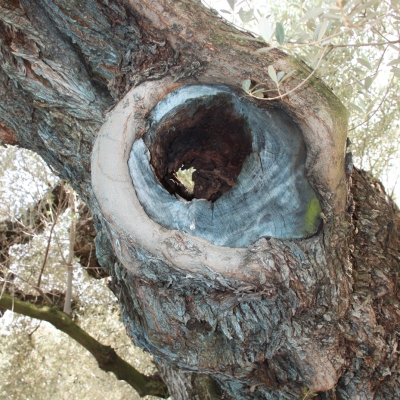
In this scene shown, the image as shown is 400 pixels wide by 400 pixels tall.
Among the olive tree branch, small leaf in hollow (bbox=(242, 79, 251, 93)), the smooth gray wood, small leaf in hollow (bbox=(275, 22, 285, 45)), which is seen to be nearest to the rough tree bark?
the smooth gray wood

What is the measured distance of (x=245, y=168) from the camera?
6.62ft

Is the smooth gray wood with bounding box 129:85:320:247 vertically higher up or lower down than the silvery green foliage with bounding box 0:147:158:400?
higher up

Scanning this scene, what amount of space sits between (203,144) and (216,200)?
15.2 inches

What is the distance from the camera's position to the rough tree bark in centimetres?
181

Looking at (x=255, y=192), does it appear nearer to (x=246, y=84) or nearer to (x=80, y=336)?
(x=246, y=84)

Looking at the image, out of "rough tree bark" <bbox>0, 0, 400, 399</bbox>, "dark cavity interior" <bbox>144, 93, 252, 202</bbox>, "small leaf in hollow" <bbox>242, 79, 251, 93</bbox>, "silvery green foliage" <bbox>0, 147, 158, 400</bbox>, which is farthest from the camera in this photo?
"silvery green foliage" <bbox>0, 147, 158, 400</bbox>

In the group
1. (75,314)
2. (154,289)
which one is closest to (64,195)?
(75,314)

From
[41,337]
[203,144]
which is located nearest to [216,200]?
[203,144]

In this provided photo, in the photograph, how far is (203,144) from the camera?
7.51 ft

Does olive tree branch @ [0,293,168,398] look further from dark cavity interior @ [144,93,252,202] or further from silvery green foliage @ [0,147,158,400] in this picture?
dark cavity interior @ [144,93,252,202]

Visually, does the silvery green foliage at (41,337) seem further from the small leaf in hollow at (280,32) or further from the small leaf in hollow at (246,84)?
the small leaf in hollow at (280,32)

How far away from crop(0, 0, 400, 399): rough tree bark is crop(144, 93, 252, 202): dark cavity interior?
0.01 metres

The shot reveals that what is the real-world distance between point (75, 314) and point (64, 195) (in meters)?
2.03

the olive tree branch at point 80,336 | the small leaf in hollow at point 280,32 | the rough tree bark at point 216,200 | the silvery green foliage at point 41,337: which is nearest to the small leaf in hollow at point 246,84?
the rough tree bark at point 216,200
